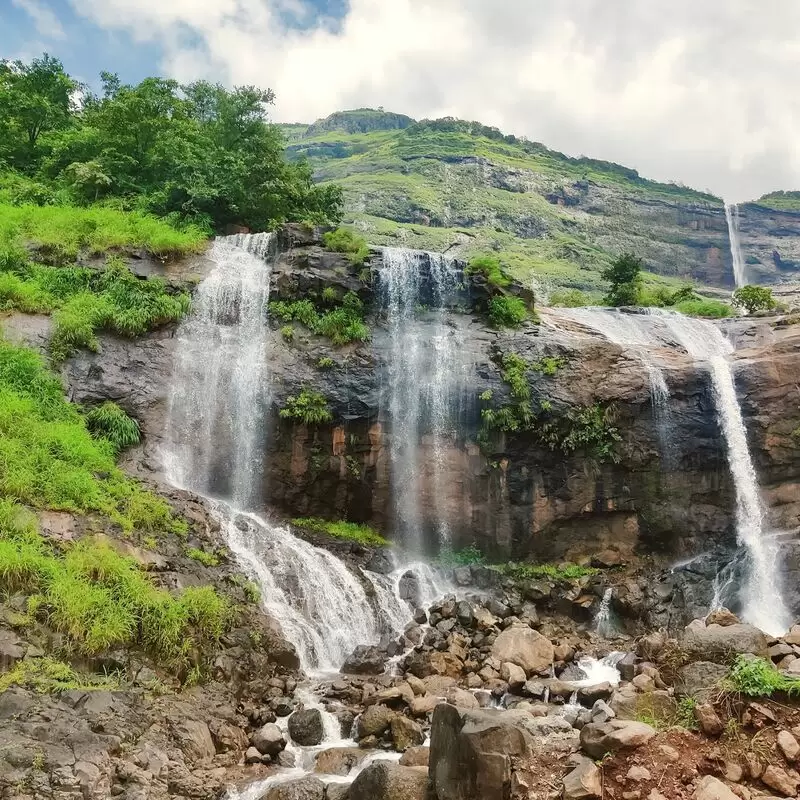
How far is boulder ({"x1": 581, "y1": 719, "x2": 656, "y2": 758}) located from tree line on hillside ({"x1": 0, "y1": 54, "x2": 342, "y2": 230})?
72.9 ft

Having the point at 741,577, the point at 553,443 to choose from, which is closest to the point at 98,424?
the point at 553,443

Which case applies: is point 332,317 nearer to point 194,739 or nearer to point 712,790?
point 194,739

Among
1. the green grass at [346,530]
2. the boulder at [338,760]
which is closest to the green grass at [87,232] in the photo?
the green grass at [346,530]

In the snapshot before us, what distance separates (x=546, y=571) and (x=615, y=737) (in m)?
13.1

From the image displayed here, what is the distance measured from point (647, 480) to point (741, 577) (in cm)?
396

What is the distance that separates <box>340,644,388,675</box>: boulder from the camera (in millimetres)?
12367

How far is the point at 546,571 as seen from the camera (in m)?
19.0

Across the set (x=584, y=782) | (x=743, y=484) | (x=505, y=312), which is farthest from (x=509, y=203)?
(x=584, y=782)

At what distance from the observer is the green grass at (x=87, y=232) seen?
67.7 feet

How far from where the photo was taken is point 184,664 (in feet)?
32.7

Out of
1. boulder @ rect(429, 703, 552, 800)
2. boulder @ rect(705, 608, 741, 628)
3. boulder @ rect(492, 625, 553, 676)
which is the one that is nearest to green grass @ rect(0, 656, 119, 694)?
boulder @ rect(429, 703, 552, 800)

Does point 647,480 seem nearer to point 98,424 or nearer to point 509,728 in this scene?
point 509,728

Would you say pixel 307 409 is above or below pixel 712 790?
above

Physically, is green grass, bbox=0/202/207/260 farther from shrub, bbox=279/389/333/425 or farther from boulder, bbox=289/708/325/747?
boulder, bbox=289/708/325/747
